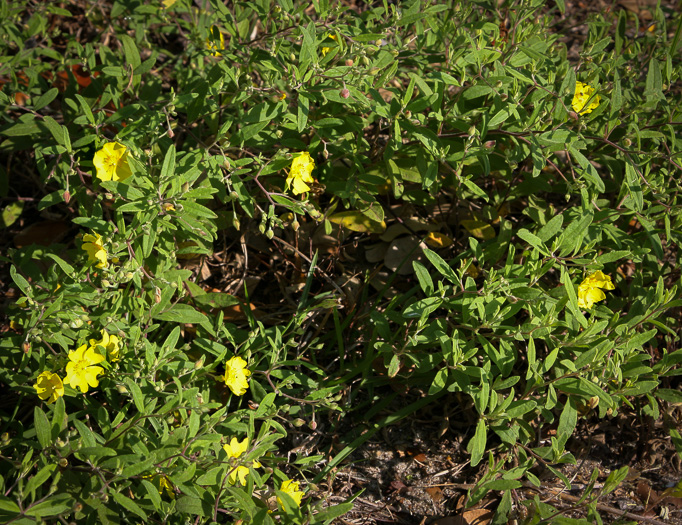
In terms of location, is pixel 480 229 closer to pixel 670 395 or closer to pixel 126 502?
pixel 670 395

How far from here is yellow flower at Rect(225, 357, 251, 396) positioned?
2623mm

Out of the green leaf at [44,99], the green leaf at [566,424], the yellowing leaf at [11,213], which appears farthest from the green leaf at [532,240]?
the yellowing leaf at [11,213]

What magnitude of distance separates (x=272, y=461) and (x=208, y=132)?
1642mm

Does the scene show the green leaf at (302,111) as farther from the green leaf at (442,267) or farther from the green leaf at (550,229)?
the green leaf at (550,229)

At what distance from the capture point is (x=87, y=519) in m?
2.22

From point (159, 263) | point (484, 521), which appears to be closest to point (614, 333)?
point (484, 521)

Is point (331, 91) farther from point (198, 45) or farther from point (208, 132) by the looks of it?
point (198, 45)

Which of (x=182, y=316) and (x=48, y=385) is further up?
(x=182, y=316)

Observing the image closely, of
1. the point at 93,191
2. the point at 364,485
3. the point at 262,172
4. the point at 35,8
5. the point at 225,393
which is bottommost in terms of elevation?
the point at 364,485

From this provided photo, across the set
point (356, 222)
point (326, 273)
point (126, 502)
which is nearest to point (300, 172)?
point (356, 222)

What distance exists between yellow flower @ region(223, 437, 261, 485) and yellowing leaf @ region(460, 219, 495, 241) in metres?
1.55

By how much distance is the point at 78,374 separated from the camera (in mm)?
2459

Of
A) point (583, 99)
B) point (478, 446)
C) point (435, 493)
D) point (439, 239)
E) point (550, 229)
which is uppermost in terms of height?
point (583, 99)

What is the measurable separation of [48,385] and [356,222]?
5.17 feet
